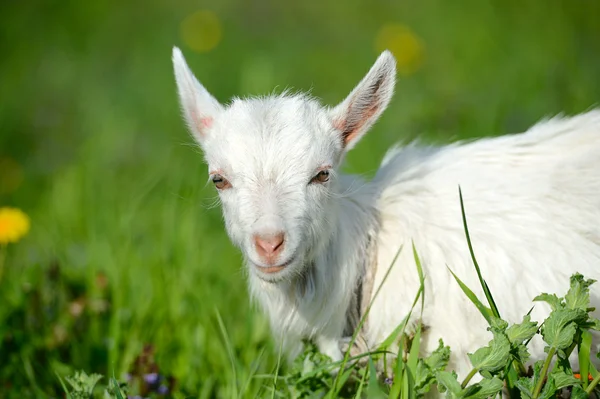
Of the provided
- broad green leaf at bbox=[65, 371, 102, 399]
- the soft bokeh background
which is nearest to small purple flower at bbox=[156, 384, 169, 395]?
the soft bokeh background

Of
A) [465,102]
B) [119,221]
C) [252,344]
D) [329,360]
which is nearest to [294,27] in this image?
[465,102]

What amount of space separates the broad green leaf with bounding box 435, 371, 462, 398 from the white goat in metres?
0.53

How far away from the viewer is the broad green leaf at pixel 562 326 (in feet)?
7.32

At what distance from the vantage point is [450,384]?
89.5 inches

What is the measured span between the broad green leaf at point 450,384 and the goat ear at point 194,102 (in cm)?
154

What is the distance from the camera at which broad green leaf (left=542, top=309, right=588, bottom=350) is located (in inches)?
87.9

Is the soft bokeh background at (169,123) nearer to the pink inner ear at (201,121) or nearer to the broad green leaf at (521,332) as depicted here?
the pink inner ear at (201,121)

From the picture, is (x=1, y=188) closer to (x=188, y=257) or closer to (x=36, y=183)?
(x=36, y=183)

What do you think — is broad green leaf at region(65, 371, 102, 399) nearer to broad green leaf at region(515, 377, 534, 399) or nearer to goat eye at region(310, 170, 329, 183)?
goat eye at region(310, 170, 329, 183)

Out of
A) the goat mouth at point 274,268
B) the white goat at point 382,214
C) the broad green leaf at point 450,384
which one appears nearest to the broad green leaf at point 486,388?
the broad green leaf at point 450,384

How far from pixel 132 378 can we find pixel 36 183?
13.5 feet

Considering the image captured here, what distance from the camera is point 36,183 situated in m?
6.80

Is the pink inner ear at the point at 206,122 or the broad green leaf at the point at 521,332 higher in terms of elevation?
the pink inner ear at the point at 206,122

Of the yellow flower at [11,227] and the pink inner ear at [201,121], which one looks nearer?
the pink inner ear at [201,121]
